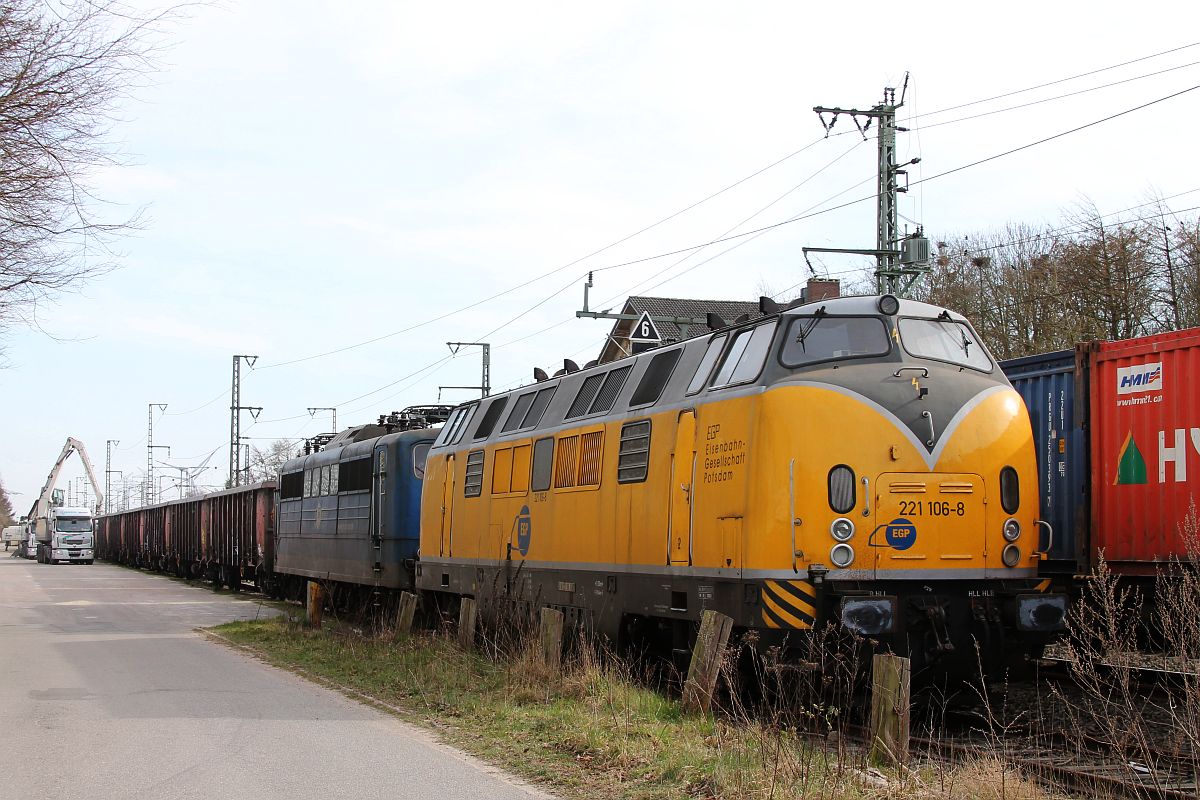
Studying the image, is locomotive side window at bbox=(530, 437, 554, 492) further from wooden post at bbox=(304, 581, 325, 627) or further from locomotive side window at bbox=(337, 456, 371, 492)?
locomotive side window at bbox=(337, 456, 371, 492)

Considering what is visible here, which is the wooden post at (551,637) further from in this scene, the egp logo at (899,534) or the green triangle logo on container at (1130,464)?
the green triangle logo on container at (1130,464)

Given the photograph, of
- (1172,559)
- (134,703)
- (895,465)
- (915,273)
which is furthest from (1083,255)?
(134,703)

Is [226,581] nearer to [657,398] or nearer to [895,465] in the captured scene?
[657,398]

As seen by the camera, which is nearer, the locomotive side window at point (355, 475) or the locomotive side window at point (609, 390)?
the locomotive side window at point (609, 390)

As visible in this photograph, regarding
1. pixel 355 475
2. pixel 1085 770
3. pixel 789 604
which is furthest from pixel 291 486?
pixel 1085 770

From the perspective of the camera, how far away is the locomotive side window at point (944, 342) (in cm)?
1035

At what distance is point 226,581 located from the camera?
39.4 metres

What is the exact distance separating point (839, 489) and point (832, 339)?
4.60 ft

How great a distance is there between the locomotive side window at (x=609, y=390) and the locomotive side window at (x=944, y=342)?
3.33m

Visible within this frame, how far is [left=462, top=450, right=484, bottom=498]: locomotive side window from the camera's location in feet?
53.0

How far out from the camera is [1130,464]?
38.9 ft

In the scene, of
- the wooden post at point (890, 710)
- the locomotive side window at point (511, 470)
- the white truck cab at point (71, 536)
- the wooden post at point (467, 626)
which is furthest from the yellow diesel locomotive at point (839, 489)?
the white truck cab at point (71, 536)

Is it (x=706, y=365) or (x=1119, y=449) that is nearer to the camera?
(x=706, y=365)

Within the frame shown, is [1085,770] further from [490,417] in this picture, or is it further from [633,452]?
[490,417]
